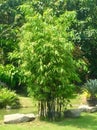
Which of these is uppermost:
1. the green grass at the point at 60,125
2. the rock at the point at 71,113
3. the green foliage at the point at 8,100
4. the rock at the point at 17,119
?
the green foliage at the point at 8,100

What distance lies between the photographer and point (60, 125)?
11.0 meters

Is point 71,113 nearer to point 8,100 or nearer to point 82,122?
point 82,122

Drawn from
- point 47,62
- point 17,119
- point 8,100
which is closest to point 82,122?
point 17,119

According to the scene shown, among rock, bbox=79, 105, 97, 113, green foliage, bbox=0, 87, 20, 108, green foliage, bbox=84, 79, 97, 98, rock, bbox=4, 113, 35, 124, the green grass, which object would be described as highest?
green foliage, bbox=84, 79, 97, 98

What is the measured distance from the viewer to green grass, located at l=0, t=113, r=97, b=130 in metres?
10.6

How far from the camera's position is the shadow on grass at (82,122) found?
1089cm

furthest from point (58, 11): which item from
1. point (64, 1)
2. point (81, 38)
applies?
point (81, 38)

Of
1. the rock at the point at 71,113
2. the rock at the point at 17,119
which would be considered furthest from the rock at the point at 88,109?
the rock at the point at 17,119

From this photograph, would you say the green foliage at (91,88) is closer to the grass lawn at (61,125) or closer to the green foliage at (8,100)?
the grass lawn at (61,125)

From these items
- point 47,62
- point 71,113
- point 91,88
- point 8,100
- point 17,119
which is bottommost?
point 17,119

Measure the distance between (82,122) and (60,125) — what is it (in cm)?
78

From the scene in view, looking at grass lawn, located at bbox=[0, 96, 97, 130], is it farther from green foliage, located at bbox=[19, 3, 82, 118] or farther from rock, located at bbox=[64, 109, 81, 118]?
green foliage, located at bbox=[19, 3, 82, 118]

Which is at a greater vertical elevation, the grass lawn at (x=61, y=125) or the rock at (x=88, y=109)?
the rock at (x=88, y=109)

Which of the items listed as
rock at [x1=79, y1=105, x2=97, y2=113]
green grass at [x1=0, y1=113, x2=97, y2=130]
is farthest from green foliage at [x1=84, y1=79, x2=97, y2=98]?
green grass at [x1=0, y1=113, x2=97, y2=130]
